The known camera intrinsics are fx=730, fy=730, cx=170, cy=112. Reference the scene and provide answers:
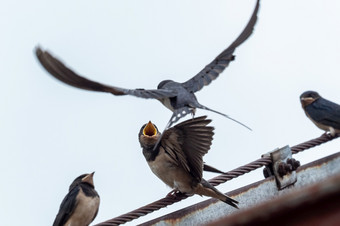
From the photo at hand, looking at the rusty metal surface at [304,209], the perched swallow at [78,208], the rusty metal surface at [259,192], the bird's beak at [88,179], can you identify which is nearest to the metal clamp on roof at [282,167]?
Result: the rusty metal surface at [259,192]

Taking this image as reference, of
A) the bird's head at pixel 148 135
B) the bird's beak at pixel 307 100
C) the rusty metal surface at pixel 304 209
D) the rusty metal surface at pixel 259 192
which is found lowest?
the rusty metal surface at pixel 304 209

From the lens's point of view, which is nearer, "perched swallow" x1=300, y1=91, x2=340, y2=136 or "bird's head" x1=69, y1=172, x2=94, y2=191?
"bird's head" x1=69, y1=172, x2=94, y2=191

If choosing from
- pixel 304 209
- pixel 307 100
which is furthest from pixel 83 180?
pixel 304 209

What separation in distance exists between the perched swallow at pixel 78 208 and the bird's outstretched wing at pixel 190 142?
64 cm

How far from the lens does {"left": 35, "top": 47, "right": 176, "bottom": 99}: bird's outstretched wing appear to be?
3.37m

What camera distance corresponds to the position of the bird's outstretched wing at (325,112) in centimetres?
504

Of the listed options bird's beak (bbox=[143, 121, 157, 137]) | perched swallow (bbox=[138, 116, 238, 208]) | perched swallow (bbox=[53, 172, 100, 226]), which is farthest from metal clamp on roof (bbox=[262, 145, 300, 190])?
perched swallow (bbox=[53, 172, 100, 226])

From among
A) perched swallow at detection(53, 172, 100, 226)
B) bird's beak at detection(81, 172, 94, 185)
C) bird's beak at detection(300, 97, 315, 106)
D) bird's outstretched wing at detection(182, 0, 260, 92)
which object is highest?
bird's outstretched wing at detection(182, 0, 260, 92)

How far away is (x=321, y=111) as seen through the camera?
526 centimetres

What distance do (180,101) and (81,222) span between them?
0.91m

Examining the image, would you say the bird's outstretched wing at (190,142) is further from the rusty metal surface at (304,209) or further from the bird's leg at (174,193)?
the rusty metal surface at (304,209)

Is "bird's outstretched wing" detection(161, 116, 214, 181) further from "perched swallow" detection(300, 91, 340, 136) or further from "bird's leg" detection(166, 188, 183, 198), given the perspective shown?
"perched swallow" detection(300, 91, 340, 136)

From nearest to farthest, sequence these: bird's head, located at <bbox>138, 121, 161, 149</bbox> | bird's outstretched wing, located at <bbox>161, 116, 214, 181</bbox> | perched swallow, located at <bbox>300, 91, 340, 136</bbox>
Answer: bird's outstretched wing, located at <bbox>161, 116, 214, 181</bbox> → bird's head, located at <bbox>138, 121, 161, 149</bbox> → perched swallow, located at <bbox>300, 91, 340, 136</bbox>

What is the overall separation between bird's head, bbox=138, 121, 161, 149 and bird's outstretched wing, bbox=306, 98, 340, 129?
1380mm
